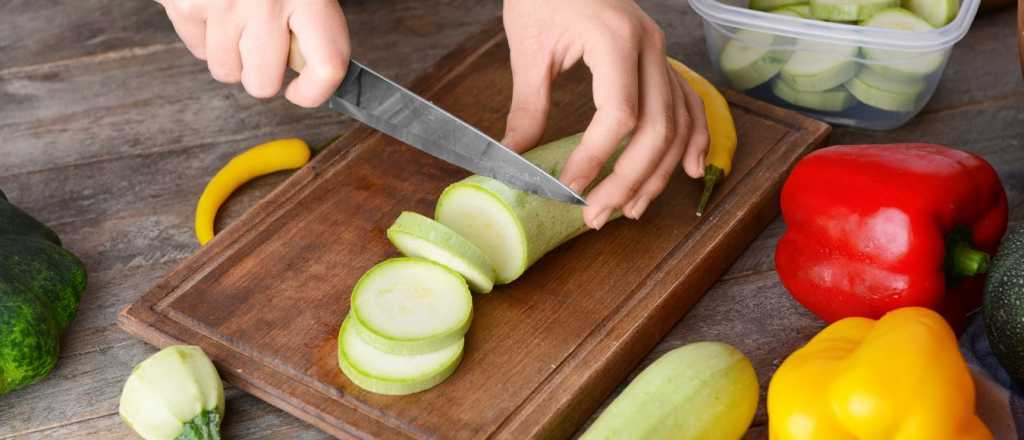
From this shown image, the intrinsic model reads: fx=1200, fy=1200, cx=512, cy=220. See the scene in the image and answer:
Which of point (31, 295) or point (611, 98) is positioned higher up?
point (611, 98)

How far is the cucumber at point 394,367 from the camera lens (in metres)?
2.03

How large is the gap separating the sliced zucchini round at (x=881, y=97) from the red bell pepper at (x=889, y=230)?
1.20ft

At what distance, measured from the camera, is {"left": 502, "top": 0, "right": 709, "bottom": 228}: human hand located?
2.21 metres

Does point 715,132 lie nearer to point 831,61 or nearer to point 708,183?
point 708,183

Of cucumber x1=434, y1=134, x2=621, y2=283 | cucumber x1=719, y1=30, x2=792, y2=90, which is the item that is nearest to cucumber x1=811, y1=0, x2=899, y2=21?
cucumber x1=719, y1=30, x2=792, y2=90

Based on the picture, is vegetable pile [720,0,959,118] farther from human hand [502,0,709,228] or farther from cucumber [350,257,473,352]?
cucumber [350,257,473,352]

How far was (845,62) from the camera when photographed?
2588 millimetres

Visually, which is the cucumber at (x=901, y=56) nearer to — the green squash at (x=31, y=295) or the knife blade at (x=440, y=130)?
the knife blade at (x=440, y=130)

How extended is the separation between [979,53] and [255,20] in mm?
1809

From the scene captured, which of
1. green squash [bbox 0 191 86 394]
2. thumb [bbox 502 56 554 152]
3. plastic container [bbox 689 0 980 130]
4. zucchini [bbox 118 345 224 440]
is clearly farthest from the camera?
plastic container [bbox 689 0 980 130]

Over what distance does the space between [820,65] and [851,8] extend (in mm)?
137

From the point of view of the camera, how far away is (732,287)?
2.35 m

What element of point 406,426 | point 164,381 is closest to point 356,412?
point 406,426

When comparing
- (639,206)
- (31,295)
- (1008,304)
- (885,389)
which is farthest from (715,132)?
(31,295)
